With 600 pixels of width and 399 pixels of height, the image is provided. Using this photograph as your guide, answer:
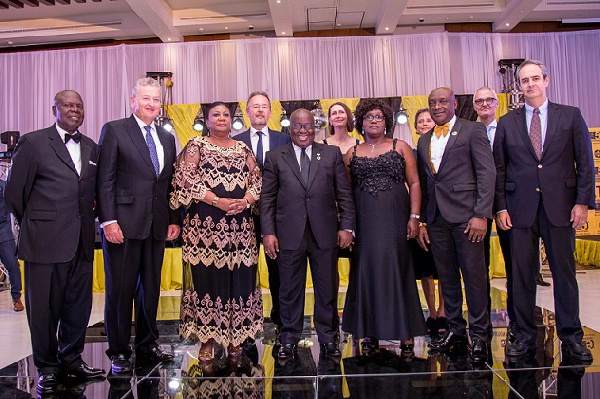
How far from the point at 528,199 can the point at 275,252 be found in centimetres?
162

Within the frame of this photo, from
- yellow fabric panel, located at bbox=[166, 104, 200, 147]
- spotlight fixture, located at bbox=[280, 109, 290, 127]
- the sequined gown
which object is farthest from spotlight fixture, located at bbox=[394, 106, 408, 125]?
the sequined gown

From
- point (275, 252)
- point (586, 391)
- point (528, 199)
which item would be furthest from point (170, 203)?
point (586, 391)

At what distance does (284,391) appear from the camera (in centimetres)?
278

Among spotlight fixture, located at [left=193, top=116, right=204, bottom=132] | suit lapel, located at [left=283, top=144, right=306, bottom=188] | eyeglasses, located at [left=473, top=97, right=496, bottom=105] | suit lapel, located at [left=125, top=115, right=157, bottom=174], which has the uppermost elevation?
spotlight fixture, located at [left=193, top=116, right=204, bottom=132]

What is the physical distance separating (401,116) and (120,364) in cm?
813

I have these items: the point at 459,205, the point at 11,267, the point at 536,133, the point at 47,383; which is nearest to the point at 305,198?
the point at 459,205

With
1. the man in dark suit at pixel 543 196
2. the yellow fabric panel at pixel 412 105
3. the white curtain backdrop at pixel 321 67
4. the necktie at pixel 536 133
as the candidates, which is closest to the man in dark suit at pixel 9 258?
the white curtain backdrop at pixel 321 67

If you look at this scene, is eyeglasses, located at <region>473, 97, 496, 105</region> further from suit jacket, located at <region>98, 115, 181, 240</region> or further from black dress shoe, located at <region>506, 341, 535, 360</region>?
suit jacket, located at <region>98, 115, 181, 240</region>

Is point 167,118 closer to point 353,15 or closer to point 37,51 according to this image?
point 37,51

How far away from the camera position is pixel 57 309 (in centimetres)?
303

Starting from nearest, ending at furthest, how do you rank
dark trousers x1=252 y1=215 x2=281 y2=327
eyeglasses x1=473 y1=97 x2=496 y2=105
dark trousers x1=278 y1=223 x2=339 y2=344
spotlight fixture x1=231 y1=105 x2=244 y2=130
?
1. dark trousers x1=278 y1=223 x2=339 y2=344
2. dark trousers x1=252 y1=215 x2=281 y2=327
3. eyeglasses x1=473 y1=97 x2=496 y2=105
4. spotlight fixture x1=231 y1=105 x2=244 y2=130

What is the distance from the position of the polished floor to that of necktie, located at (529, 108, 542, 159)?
4.25ft

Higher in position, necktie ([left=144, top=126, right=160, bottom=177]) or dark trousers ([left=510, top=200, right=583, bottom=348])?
necktie ([left=144, top=126, right=160, bottom=177])

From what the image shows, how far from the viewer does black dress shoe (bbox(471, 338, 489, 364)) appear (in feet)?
10.4
